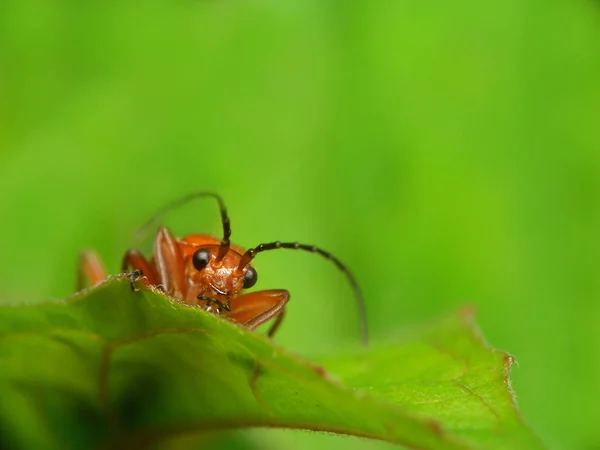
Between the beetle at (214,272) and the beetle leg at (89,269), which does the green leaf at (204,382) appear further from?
the beetle leg at (89,269)

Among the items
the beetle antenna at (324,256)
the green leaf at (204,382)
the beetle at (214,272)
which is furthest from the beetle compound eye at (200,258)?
the green leaf at (204,382)

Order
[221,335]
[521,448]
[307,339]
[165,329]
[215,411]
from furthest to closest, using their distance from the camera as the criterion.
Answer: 1. [307,339]
2. [215,411]
3. [165,329]
4. [221,335]
5. [521,448]

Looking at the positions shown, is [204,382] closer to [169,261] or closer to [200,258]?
[200,258]

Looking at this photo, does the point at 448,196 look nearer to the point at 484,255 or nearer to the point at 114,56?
the point at 484,255

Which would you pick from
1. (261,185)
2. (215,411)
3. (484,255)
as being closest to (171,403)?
(215,411)

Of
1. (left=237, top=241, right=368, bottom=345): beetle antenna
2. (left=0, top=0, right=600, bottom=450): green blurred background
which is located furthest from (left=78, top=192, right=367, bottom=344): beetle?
(left=0, top=0, right=600, bottom=450): green blurred background

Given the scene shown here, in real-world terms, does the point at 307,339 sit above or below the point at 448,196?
below

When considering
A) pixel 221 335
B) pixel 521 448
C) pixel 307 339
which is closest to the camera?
pixel 521 448

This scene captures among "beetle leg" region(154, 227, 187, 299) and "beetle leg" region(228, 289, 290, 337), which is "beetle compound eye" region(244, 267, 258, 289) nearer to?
"beetle leg" region(228, 289, 290, 337)
